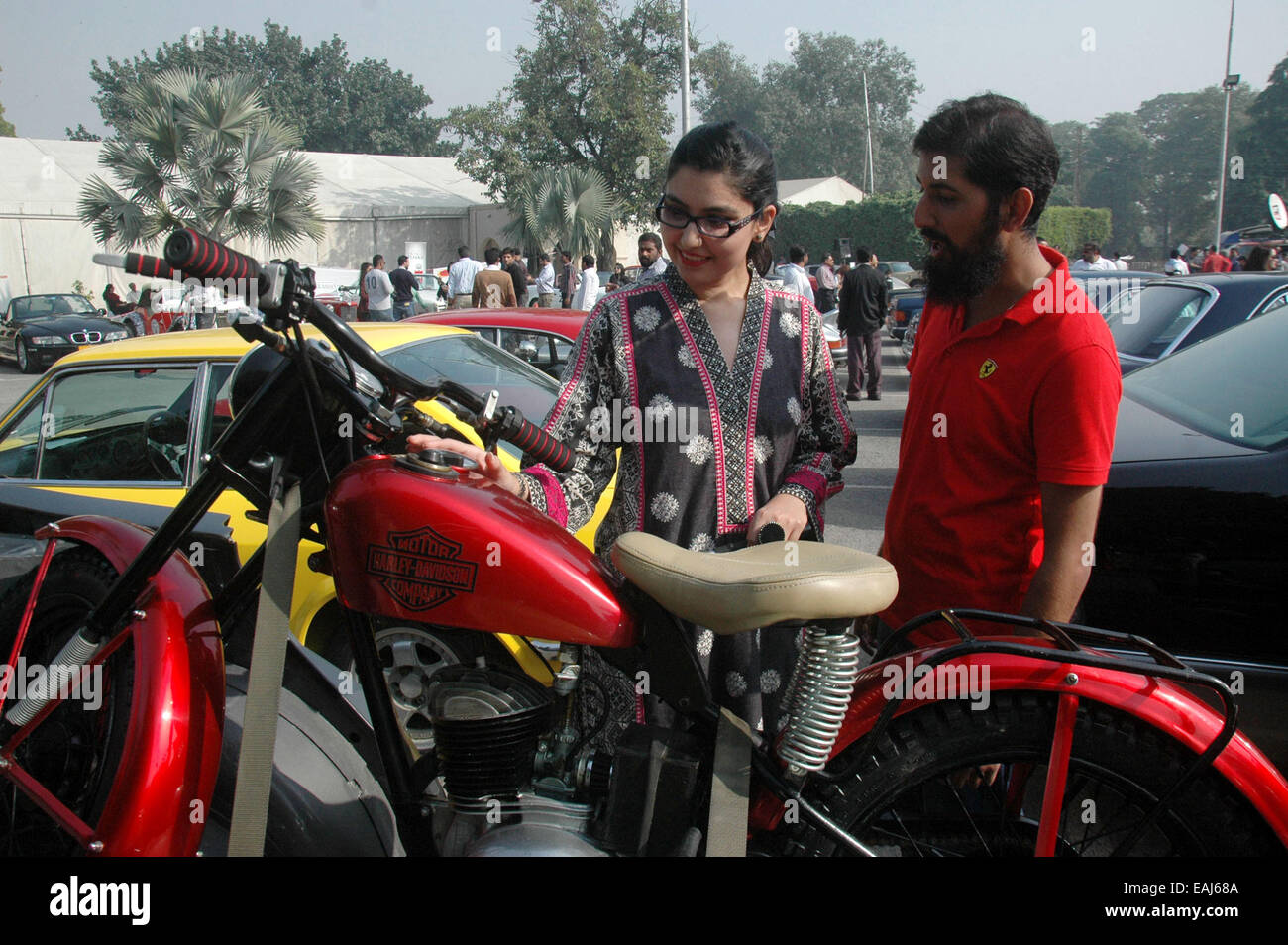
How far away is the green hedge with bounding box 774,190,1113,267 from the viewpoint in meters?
35.0

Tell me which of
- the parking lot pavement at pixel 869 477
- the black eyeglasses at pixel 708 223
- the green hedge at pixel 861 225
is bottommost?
the parking lot pavement at pixel 869 477

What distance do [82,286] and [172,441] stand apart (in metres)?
24.8

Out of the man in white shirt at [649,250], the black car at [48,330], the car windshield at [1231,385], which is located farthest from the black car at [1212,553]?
the black car at [48,330]

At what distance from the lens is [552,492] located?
188cm

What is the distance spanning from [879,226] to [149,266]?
37216 mm

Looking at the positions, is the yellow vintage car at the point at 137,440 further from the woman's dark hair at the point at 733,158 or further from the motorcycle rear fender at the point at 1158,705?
the motorcycle rear fender at the point at 1158,705

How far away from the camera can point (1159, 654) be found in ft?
4.80

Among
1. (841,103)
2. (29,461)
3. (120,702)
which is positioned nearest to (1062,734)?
(120,702)

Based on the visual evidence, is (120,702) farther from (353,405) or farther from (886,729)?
(886,729)

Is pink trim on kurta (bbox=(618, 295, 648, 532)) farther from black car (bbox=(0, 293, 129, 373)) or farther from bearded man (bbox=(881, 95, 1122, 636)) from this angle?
black car (bbox=(0, 293, 129, 373))

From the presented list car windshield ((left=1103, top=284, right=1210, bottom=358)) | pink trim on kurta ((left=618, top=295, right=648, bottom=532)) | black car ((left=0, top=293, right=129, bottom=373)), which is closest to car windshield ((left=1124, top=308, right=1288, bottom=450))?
pink trim on kurta ((left=618, top=295, right=648, bottom=532))

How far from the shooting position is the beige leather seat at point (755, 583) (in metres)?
1.40

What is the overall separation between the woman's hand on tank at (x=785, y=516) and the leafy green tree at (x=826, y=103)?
62.3 m

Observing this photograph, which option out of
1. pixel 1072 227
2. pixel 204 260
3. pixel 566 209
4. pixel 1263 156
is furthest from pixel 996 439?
pixel 1263 156
